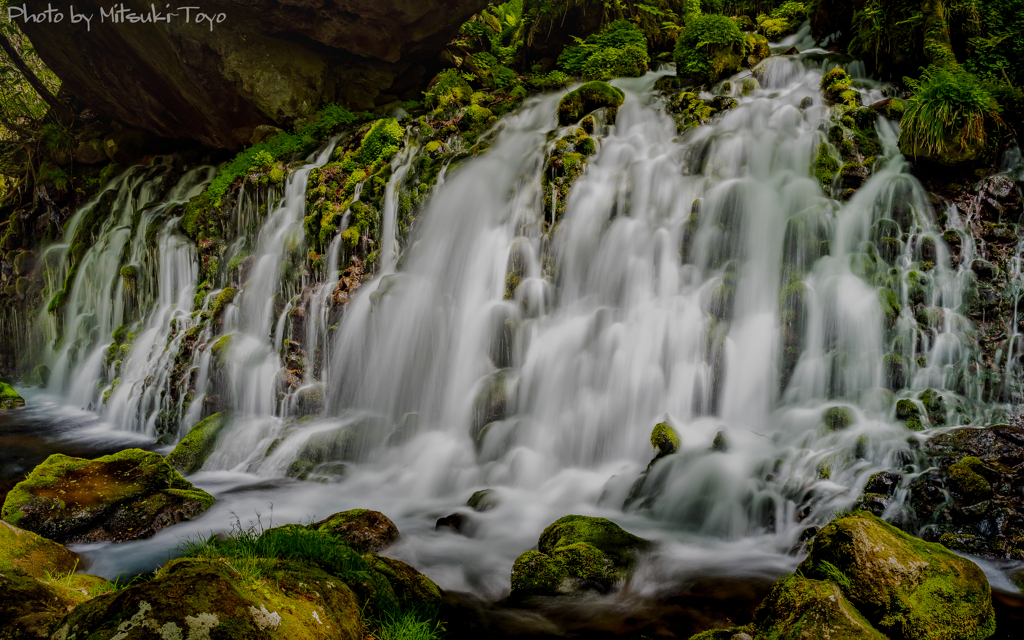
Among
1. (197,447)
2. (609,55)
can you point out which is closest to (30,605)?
(197,447)

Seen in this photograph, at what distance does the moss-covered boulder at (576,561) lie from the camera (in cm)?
469

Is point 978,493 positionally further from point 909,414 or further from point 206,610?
point 206,610

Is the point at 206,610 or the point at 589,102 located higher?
the point at 589,102

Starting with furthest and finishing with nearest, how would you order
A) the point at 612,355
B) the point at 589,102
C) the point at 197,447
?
the point at 589,102
the point at 197,447
the point at 612,355

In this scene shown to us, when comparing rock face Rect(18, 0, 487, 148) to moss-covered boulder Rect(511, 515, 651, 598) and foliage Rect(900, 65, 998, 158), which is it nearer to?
foliage Rect(900, 65, 998, 158)

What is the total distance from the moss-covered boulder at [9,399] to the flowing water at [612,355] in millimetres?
2792

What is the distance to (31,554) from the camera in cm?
440

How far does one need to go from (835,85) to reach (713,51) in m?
2.79

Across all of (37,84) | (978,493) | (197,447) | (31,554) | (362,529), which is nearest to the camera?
(31,554)

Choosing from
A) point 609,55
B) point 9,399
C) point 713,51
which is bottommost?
point 9,399

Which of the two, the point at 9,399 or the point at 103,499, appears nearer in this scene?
the point at 103,499

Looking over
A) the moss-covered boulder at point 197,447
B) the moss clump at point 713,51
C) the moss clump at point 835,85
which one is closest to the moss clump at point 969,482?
the moss clump at point 835,85

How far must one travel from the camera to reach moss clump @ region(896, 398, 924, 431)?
6.33 metres

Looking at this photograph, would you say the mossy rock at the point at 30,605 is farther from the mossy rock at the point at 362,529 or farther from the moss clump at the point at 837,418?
the moss clump at the point at 837,418
